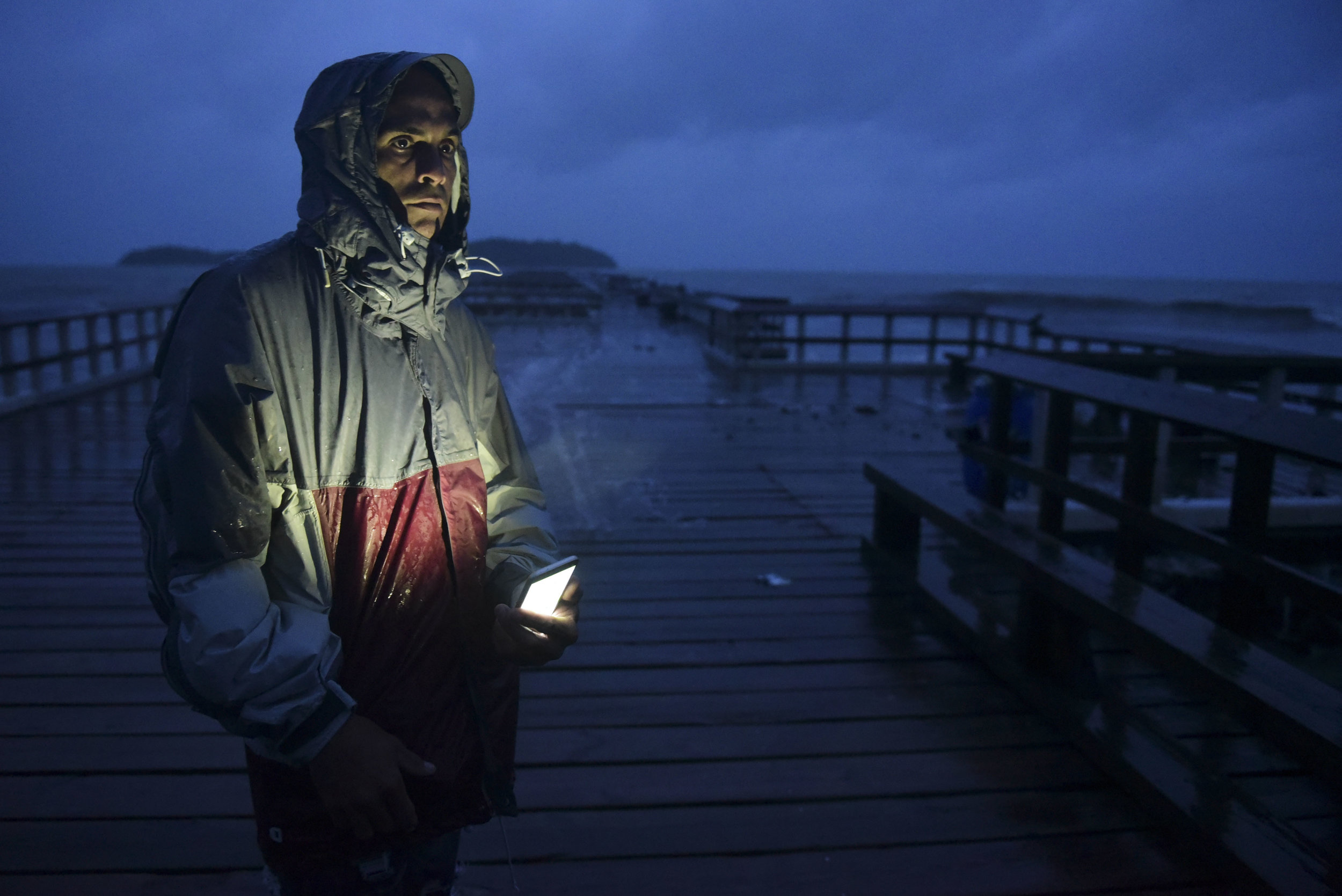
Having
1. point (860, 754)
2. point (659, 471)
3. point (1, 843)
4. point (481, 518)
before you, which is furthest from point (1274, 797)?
point (659, 471)

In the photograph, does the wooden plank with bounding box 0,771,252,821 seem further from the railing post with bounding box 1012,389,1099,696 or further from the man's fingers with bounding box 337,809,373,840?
the railing post with bounding box 1012,389,1099,696

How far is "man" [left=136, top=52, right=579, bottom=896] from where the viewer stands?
3.65 ft

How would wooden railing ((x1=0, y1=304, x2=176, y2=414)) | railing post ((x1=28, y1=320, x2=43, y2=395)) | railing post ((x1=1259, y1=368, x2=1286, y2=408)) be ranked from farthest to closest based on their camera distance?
railing post ((x1=28, y1=320, x2=43, y2=395)) → wooden railing ((x1=0, y1=304, x2=176, y2=414)) → railing post ((x1=1259, y1=368, x2=1286, y2=408))

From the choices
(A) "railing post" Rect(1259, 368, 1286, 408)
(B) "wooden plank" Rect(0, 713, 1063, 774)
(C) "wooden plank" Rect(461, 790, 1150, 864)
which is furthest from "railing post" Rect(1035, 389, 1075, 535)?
(A) "railing post" Rect(1259, 368, 1286, 408)

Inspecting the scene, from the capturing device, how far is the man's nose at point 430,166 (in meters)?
1.33

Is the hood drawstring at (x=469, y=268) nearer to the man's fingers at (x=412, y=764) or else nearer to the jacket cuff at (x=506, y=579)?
the jacket cuff at (x=506, y=579)

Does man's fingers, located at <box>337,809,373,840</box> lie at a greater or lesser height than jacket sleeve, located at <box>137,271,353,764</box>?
lesser

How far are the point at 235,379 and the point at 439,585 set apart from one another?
46cm

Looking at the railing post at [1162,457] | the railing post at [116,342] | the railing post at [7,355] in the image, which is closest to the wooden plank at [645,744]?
the railing post at [1162,457]

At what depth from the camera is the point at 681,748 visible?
8.60 feet

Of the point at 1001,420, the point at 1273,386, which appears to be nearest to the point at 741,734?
the point at 1001,420

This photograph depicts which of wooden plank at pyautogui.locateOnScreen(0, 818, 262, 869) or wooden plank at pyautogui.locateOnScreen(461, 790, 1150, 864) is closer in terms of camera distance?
wooden plank at pyautogui.locateOnScreen(0, 818, 262, 869)

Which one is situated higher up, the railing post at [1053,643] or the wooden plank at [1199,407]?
the wooden plank at [1199,407]

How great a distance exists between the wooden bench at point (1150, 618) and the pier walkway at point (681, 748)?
114mm
